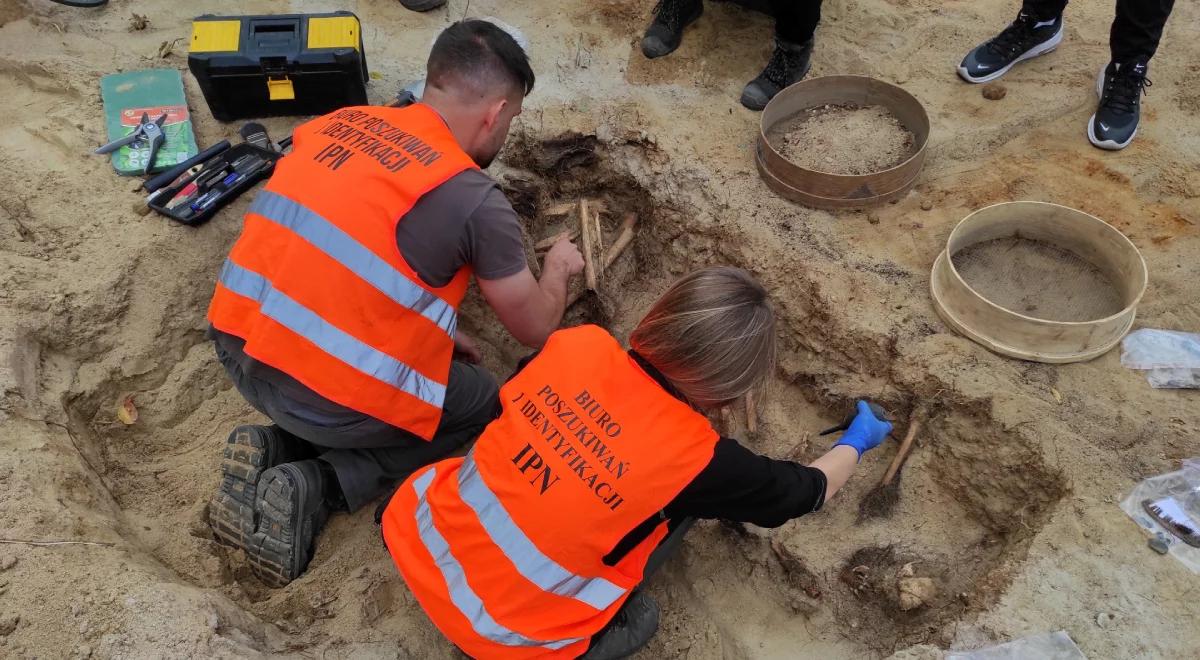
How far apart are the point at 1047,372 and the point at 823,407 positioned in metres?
0.94

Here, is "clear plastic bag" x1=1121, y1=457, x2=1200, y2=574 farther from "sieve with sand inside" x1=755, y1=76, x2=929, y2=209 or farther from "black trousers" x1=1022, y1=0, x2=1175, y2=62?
"black trousers" x1=1022, y1=0, x2=1175, y2=62

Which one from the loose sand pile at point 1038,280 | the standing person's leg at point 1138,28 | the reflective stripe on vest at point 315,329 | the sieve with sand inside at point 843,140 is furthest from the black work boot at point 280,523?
the standing person's leg at point 1138,28

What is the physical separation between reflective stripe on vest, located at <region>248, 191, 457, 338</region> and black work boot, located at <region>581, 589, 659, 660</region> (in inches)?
51.1

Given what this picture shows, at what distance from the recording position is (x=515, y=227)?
8.72 ft

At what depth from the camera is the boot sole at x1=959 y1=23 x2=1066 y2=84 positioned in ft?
15.0

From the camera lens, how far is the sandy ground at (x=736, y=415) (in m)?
2.64

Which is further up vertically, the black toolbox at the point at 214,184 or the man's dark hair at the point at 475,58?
the man's dark hair at the point at 475,58

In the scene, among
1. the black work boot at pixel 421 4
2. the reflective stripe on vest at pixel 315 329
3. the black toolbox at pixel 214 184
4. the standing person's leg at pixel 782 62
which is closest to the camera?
the reflective stripe on vest at pixel 315 329

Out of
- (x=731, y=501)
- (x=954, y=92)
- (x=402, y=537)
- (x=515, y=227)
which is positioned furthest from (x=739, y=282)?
(x=954, y=92)

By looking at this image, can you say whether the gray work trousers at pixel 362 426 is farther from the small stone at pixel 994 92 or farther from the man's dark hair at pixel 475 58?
the small stone at pixel 994 92

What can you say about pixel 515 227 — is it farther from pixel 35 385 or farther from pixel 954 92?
pixel 954 92

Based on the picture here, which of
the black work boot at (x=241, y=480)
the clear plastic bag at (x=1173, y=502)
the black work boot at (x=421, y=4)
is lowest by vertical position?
the black work boot at (x=241, y=480)

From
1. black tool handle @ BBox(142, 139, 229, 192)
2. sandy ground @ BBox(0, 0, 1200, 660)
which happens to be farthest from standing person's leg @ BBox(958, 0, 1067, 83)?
black tool handle @ BBox(142, 139, 229, 192)

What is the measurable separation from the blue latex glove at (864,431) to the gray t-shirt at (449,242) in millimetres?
1309
